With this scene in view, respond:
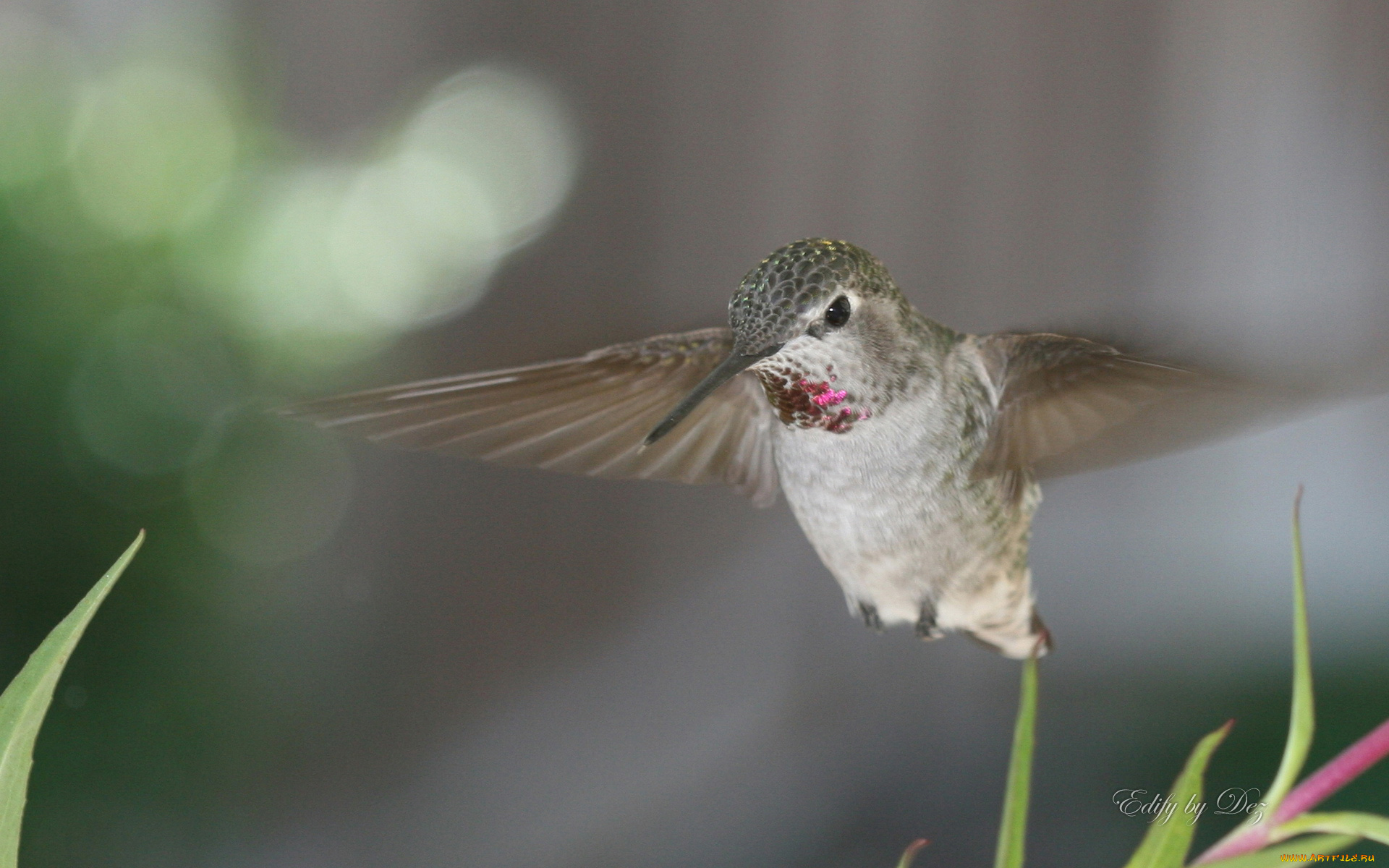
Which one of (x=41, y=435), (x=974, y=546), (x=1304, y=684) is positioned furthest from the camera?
(x=41, y=435)

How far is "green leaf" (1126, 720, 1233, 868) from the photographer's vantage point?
30cm

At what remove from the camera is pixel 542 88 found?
4.69 ft

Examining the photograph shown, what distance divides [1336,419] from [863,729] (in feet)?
2.64

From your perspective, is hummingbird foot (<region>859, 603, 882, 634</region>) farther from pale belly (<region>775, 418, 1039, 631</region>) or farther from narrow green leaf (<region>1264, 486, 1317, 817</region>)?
narrow green leaf (<region>1264, 486, 1317, 817</region>)

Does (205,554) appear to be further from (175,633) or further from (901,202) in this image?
(901,202)

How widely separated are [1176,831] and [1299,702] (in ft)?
0.17

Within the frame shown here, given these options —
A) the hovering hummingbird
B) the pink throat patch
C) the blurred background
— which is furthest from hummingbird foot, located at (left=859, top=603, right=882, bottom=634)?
the blurred background

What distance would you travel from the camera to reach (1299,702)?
32cm

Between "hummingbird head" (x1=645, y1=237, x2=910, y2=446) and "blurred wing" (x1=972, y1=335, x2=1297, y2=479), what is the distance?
0.22ft

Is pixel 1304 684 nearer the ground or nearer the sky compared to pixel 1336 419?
nearer the sky

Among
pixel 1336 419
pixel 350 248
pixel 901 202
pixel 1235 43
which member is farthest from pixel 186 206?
pixel 1336 419

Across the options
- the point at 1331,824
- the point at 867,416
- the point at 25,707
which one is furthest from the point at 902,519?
the point at 25,707

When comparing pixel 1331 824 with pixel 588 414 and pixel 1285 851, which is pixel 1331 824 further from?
pixel 588 414

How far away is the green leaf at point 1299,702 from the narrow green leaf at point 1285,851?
0.08 ft
